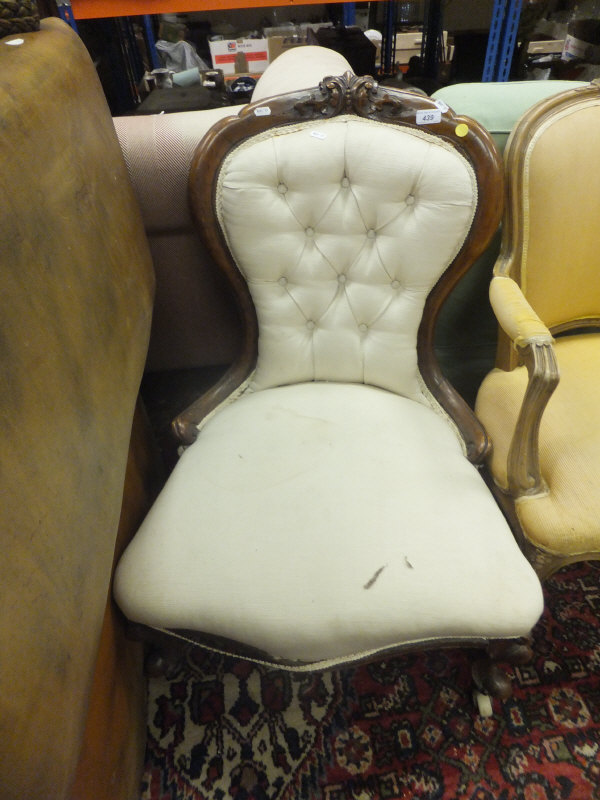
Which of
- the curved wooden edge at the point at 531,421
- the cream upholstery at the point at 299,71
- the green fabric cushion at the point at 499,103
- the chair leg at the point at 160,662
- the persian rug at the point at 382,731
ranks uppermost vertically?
the cream upholstery at the point at 299,71

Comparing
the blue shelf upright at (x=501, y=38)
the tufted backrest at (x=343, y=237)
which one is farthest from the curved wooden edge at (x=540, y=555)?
the blue shelf upright at (x=501, y=38)

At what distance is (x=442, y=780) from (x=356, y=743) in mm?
148

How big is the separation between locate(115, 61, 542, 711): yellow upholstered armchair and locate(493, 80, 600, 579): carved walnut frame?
0.28 ft

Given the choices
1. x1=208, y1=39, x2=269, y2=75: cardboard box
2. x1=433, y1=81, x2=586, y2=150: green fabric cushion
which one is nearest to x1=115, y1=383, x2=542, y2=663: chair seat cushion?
x1=433, y1=81, x2=586, y2=150: green fabric cushion

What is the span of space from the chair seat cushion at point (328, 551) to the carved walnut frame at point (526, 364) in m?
0.08

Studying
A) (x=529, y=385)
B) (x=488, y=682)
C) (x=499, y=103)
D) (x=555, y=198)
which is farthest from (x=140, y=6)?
(x=488, y=682)

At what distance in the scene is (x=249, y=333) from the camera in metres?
0.95

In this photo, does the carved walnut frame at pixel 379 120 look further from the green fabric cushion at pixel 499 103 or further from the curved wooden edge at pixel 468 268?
the green fabric cushion at pixel 499 103

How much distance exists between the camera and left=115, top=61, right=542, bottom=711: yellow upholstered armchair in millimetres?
647

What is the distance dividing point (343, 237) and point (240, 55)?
1.88 meters

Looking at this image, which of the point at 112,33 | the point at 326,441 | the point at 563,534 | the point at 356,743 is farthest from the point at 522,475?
the point at 112,33

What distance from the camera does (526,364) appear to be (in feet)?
2.43

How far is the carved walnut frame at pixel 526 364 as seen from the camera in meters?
0.72

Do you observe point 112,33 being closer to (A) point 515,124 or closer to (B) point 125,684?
(A) point 515,124
